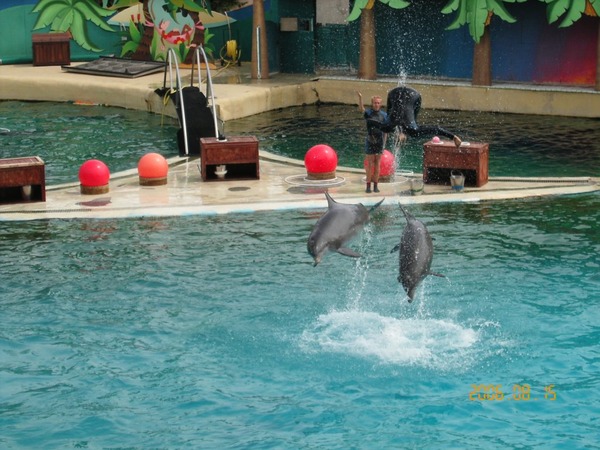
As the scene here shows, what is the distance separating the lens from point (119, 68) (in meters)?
35.7

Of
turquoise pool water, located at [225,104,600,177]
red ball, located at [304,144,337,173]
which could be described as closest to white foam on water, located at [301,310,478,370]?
red ball, located at [304,144,337,173]

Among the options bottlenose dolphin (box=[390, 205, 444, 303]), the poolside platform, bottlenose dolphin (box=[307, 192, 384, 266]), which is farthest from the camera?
the poolside platform

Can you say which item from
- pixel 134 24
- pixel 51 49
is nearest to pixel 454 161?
pixel 134 24

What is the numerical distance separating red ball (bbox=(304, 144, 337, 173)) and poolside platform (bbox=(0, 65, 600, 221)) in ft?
1.07

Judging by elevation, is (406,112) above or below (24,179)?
above

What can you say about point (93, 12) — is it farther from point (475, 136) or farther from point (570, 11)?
point (570, 11)

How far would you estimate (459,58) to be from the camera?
33.8m

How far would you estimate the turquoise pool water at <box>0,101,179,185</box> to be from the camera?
1009 inches

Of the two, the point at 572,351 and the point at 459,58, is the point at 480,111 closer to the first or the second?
the point at 459,58

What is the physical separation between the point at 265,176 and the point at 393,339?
9050 mm

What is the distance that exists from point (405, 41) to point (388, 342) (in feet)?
69.7

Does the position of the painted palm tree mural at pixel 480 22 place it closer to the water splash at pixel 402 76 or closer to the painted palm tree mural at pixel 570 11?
the painted palm tree mural at pixel 570 11

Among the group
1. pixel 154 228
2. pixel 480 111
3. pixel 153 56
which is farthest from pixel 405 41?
pixel 154 228

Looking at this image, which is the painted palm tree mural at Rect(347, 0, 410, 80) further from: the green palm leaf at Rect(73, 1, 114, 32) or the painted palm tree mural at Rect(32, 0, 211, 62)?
the green palm leaf at Rect(73, 1, 114, 32)
